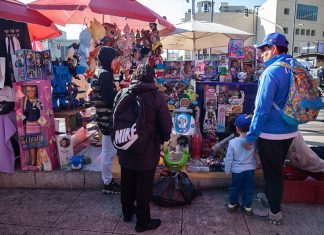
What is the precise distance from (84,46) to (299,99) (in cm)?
390

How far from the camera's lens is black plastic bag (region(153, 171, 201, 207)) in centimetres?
326

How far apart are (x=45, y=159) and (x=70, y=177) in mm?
464

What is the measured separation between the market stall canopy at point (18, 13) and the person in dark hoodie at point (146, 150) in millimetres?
2225

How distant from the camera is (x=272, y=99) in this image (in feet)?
8.52

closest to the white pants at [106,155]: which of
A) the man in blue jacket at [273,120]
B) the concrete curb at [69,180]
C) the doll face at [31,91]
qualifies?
the concrete curb at [69,180]

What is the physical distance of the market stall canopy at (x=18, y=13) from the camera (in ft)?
11.7

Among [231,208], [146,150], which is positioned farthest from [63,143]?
[231,208]

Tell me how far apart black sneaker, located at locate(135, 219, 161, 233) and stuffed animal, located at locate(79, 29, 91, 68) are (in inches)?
130

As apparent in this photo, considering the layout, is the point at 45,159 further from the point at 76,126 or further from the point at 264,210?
the point at 264,210

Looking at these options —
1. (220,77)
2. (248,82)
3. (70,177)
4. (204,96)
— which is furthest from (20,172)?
(248,82)

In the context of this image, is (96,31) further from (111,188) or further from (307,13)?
(307,13)

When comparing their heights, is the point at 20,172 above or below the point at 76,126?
below

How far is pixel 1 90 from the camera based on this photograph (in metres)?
3.84

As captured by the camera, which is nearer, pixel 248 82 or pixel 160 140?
A: pixel 160 140
